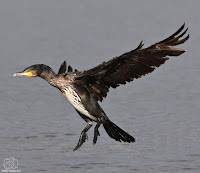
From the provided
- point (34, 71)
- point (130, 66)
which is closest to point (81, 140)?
point (34, 71)

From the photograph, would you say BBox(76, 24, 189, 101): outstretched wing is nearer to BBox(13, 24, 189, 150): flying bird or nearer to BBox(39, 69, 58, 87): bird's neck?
BBox(13, 24, 189, 150): flying bird

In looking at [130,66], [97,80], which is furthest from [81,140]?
[130,66]

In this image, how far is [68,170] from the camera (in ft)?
28.5

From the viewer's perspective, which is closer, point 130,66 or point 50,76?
point 130,66

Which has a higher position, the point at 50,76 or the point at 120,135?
the point at 50,76

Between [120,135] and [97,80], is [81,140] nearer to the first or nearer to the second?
[120,135]

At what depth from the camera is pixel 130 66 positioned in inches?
354

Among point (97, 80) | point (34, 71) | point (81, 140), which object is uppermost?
point (34, 71)

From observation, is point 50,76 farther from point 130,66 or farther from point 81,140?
point 130,66

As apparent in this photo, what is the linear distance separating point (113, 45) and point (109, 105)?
308 centimetres

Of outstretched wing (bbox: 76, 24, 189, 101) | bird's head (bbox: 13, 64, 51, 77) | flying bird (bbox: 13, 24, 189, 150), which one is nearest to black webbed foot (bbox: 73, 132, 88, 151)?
flying bird (bbox: 13, 24, 189, 150)

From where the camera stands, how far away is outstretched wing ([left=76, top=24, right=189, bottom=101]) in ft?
28.4

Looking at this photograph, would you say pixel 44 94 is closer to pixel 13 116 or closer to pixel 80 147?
pixel 13 116

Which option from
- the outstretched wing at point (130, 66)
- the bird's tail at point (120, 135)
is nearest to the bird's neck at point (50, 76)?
the outstretched wing at point (130, 66)
